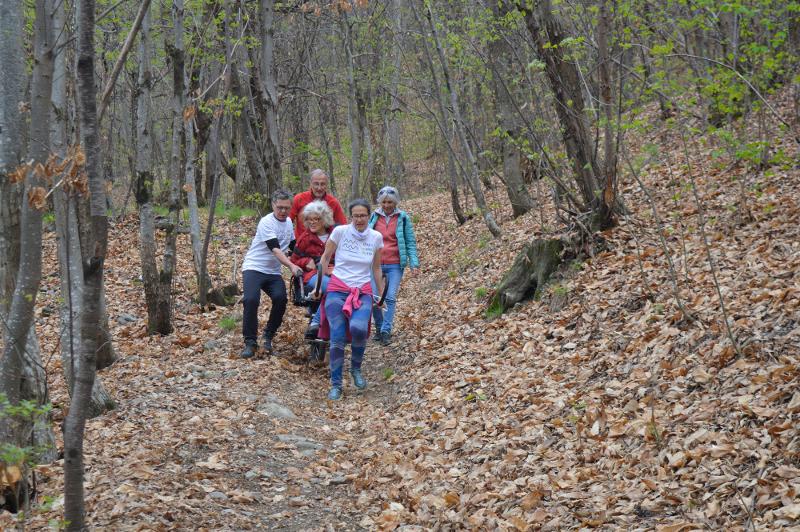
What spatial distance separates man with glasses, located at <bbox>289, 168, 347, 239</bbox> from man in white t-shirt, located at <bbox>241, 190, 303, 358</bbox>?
0.45 metres

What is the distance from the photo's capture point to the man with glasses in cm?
859

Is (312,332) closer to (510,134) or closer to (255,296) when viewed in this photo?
(255,296)

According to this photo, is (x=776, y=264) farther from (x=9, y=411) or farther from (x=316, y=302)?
(x=9, y=411)

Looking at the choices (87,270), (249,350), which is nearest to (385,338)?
(249,350)

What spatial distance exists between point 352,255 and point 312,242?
1.27m

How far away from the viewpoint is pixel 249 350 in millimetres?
8102

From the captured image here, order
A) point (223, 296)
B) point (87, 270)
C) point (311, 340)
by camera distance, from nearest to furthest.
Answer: point (87, 270) < point (311, 340) < point (223, 296)

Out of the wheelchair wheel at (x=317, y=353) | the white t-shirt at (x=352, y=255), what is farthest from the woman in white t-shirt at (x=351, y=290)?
the wheelchair wheel at (x=317, y=353)

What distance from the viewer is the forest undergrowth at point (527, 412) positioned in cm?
392

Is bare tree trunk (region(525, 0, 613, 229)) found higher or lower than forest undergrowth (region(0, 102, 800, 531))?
higher

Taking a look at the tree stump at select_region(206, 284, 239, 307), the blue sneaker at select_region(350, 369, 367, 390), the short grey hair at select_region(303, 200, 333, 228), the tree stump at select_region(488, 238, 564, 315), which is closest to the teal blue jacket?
the short grey hair at select_region(303, 200, 333, 228)

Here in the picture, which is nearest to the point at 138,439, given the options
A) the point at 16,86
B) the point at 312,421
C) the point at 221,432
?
the point at 221,432

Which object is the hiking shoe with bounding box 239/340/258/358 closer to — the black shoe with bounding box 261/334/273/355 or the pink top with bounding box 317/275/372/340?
the black shoe with bounding box 261/334/273/355

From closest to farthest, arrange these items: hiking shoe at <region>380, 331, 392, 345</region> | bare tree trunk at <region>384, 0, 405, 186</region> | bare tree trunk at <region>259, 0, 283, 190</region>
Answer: hiking shoe at <region>380, 331, 392, 345</region> < bare tree trunk at <region>259, 0, 283, 190</region> < bare tree trunk at <region>384, 0, 405, 186</region>
